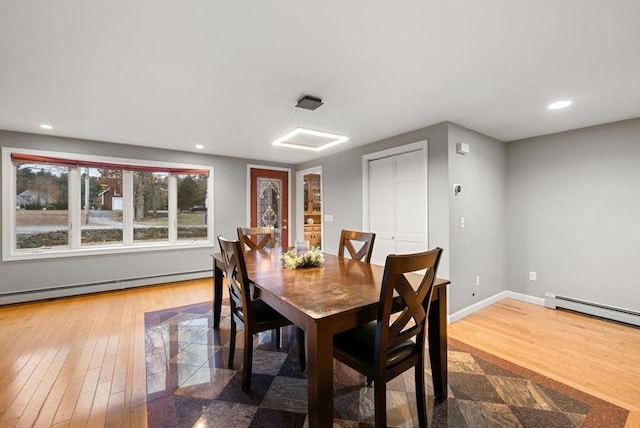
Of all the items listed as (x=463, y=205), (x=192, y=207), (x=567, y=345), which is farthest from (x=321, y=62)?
(x=192, y=207)

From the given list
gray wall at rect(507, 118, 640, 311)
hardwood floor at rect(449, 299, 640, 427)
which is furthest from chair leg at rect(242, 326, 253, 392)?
gray wall at rect(507, 118, 640, 311)

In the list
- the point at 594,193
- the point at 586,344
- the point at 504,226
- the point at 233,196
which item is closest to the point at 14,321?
the point at 233,196

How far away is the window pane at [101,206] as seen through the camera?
4191 mm

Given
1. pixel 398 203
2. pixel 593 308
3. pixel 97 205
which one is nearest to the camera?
pixel 593 308

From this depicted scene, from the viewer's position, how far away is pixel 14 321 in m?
3.15

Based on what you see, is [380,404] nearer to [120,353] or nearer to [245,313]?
[245,313]

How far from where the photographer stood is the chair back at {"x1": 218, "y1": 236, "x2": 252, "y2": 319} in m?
1.88

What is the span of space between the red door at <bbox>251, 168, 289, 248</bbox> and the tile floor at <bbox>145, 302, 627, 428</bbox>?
339cm

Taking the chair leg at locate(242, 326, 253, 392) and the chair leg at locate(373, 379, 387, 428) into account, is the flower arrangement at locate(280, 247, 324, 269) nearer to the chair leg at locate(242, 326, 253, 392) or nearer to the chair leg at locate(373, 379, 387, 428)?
the chair leg at locate(242, 326, 253, 392)

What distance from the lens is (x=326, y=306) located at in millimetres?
1373

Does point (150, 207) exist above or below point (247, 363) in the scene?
above

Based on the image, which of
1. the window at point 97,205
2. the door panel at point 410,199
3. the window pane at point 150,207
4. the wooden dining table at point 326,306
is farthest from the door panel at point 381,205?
the window pane at point 150,207

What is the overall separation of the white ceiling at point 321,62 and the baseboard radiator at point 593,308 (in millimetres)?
2171

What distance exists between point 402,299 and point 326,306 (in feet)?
1.32
